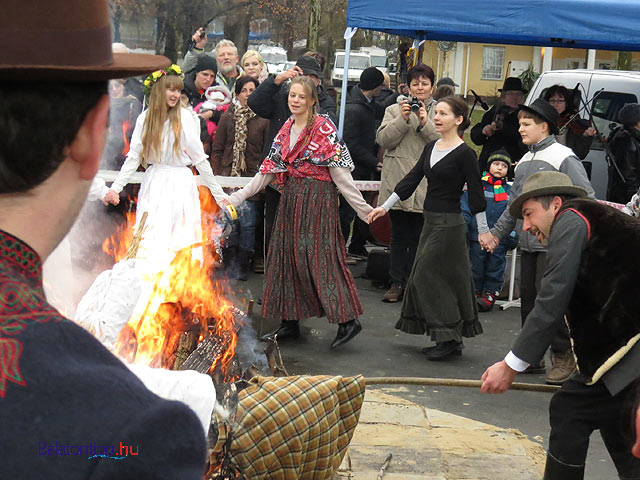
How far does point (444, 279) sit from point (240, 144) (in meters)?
3.50

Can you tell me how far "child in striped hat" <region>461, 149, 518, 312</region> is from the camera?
355 inches

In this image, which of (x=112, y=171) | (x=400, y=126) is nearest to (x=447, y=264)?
(x=400, y=126)

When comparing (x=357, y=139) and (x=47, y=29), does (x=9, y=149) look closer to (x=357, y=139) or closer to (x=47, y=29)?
(x=47, y=29)

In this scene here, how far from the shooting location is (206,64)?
10.4 m

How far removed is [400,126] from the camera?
8852 mm

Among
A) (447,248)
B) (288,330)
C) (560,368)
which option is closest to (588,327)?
(560,368)

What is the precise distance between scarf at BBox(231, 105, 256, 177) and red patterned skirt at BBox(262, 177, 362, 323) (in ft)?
8.41

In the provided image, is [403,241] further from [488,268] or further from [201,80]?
[201,80]

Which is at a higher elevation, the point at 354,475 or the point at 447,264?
the point at 447,264

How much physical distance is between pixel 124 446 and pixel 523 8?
918cm

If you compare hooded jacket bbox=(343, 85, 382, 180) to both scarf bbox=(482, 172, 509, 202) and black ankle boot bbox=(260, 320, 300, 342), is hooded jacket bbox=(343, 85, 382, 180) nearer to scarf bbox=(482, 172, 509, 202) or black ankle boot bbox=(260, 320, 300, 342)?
scarf bbox=(482, 172, 509, 202)

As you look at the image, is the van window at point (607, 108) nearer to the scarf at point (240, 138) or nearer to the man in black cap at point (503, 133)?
the man in black cap at point (503, 133)

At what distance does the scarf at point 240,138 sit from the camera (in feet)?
32.0

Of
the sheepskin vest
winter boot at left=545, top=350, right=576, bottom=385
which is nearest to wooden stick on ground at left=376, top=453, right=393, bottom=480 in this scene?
the sheepskin vest
